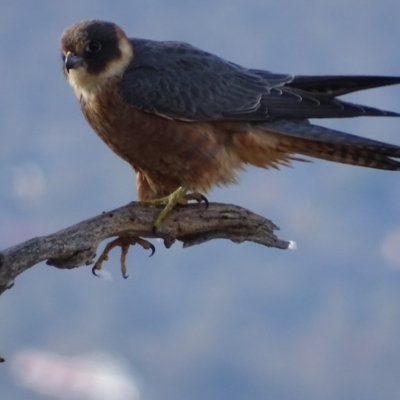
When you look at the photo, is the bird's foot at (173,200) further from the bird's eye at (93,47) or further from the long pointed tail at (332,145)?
the bird's eye at (93,47)

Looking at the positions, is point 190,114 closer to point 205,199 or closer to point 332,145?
point 205,199

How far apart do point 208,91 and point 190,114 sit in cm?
18

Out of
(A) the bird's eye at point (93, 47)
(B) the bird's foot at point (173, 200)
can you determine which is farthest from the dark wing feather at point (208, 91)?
(B) the bird's foot at point (173, 200)

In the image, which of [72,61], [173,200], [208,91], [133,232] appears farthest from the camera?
[208,91]

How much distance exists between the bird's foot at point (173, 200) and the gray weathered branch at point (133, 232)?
2 cm

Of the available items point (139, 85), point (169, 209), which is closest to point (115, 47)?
point (139, 85)

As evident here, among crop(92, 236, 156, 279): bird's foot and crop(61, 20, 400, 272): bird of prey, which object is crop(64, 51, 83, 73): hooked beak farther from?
crop(92, 236, 156, 279): bird's foot

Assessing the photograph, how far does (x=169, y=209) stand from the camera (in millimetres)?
2631

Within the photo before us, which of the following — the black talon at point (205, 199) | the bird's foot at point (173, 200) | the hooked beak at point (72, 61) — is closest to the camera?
the bird's foot at point (173, 200)

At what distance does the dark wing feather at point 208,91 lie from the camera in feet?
9.35

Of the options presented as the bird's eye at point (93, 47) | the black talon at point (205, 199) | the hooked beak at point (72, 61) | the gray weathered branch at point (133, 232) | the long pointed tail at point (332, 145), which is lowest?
the gray weathered branch at point (133, 232)

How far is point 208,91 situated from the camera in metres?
2.99

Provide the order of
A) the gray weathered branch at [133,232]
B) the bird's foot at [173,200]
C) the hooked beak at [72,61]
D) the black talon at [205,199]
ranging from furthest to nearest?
the hooked beak at [72,61], the black talon at [205,199], the bird's foot at [173,200], the gray weathered branch at [133,232]

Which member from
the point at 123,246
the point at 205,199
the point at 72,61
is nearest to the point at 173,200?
the point at 205,199
